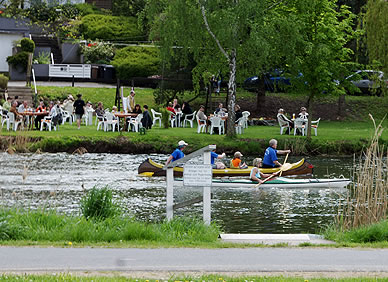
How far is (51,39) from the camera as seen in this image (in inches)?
2362

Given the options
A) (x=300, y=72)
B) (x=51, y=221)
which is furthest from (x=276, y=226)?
(x=300, y=72)

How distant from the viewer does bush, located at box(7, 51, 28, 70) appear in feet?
171

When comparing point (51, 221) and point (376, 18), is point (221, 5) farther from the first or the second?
point (51, 221)

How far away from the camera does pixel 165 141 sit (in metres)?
34.7

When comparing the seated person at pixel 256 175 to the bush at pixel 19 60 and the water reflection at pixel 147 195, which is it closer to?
the water reflection at pixel 147 195

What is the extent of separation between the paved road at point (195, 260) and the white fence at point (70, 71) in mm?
42458

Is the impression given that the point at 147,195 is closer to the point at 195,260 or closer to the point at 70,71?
the point at 195,260

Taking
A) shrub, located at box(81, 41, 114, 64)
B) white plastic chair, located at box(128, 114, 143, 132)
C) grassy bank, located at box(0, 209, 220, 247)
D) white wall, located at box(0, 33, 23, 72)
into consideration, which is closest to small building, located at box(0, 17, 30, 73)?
white wall, located at box(0, 33, 23, 72)

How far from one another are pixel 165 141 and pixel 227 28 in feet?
18.4

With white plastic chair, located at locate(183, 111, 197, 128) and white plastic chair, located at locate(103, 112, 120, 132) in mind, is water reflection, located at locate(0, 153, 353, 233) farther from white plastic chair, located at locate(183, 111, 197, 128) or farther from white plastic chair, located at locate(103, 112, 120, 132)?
white plastic chair, located at locate(183, 111, 197, 128)

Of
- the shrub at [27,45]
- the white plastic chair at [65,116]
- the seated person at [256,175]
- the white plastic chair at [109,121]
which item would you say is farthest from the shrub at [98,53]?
the seated person at [256,175]

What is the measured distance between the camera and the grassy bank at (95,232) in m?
12.9

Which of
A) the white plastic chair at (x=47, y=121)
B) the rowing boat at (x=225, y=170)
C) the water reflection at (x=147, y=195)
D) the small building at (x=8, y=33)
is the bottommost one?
the water reflection at (x=147, y=195)

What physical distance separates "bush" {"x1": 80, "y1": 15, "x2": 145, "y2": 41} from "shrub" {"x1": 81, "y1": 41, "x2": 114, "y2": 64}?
4.38 ft
